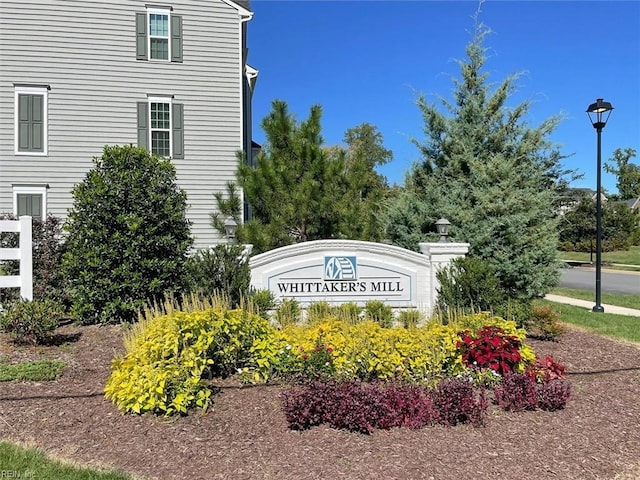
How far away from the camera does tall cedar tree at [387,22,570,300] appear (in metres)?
8.48

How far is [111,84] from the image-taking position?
43.1 ft

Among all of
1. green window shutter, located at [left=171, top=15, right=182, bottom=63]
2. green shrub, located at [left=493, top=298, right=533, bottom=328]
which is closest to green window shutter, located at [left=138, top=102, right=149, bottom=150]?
green window shutter, located at [left=171, top=15, right=182, bottom=63]

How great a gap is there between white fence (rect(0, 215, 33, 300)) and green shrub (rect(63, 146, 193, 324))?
552 millimetres

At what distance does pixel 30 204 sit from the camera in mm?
12680

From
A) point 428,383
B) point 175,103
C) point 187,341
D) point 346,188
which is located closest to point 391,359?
point 428,383

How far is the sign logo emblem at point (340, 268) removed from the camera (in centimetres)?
747

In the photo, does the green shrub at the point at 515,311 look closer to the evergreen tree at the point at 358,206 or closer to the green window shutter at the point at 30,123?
the evergreen tree at the point at 358,206

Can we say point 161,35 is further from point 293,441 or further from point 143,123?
point 293,441

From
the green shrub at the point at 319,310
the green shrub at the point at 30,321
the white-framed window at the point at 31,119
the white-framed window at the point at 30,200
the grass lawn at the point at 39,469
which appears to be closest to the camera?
the grass lawn at the point at 39,469

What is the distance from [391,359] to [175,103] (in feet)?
36.2

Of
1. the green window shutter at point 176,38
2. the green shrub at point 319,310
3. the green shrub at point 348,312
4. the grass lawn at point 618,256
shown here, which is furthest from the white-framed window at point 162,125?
the grass lawn at point 618,256

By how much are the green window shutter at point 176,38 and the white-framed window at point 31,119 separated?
3380mm

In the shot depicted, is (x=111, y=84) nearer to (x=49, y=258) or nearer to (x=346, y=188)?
(x=49, y=258)

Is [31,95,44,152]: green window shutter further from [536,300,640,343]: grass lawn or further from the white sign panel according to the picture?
[536,300,640,343]: grass lawn
